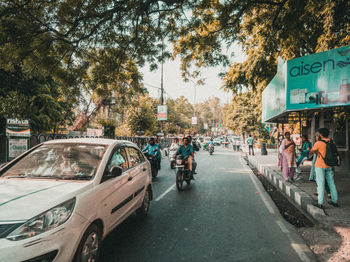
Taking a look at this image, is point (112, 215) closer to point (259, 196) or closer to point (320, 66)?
point (259, 196)

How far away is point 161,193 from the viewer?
25.6 feet

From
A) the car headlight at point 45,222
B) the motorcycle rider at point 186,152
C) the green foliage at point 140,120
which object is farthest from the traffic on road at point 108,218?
the green foliage at point 140,120

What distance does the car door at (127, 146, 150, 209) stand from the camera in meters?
4.66

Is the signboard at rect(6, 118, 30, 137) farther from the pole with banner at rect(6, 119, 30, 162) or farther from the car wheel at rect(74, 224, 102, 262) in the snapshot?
the car wheel at rect(74, 224, 102, 262)

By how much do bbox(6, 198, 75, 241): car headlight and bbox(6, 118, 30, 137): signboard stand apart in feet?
26.6

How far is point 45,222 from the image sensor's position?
2465 mm

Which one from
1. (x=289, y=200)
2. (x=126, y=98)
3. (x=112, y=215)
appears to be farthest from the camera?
(x=126, y=98)

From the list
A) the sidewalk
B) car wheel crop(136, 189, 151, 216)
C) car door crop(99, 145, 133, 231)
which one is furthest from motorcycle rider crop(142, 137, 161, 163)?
car door crop(99, 145, 133, 231)

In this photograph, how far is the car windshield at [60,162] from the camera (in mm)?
3559

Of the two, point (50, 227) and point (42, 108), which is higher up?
point (42, 108)

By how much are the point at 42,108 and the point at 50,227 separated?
17.0 metres

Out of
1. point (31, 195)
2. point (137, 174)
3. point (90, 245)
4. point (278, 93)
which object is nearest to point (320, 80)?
point (278, 93)

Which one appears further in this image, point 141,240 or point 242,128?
point 242,128

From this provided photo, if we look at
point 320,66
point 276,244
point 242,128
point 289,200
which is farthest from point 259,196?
point 242,128
